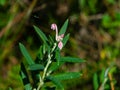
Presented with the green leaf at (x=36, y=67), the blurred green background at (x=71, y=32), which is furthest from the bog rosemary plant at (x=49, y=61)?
the blurred green background at (x=71, y=32)

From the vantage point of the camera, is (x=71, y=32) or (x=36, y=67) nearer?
(x=36, y=67)

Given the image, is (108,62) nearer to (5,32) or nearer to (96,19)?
(96,19)

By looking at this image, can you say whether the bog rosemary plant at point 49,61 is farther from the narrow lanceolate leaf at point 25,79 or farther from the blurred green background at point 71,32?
the blurred green background at point 71,32

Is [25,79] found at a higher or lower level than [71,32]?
lower

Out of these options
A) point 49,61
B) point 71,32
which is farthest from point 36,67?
point 71,32

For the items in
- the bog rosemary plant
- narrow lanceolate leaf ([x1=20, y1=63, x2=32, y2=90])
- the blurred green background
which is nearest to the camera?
the bog rosemary plant

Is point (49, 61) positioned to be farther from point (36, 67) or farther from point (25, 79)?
point (25, 79)

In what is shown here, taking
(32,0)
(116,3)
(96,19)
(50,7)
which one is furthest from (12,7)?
(116,3)

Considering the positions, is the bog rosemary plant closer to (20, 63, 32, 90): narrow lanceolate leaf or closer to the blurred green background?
(20, 63, 32, 90): narrow lanceolate leaf

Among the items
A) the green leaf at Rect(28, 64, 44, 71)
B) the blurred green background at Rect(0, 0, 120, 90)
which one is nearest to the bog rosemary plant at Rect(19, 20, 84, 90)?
the green leaf at Rect(28, 64, 44, 71)
